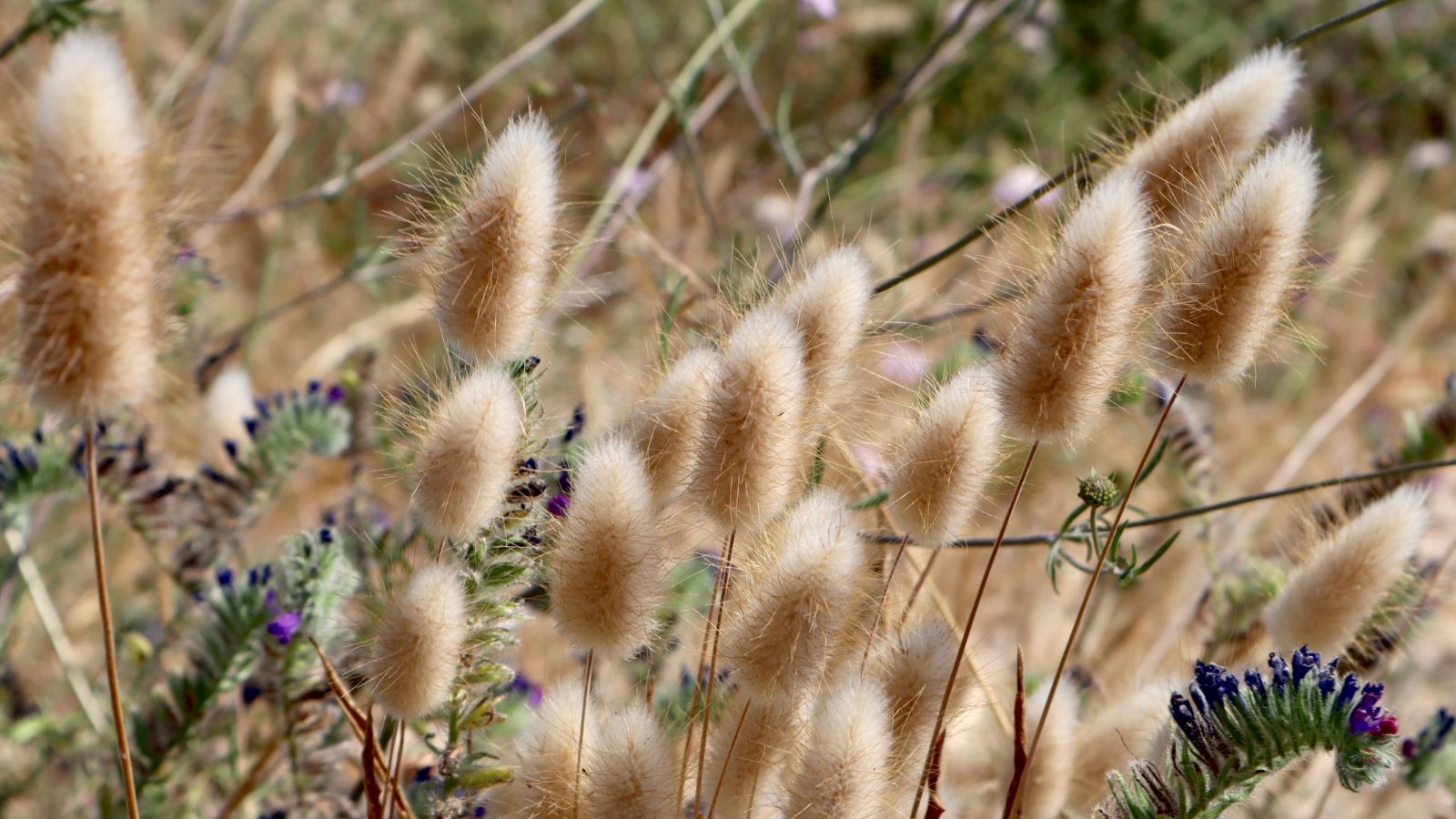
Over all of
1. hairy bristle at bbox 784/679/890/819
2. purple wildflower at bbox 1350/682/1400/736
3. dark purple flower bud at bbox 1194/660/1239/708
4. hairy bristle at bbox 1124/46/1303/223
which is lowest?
hairy bristle at bbox 784/679/890/819

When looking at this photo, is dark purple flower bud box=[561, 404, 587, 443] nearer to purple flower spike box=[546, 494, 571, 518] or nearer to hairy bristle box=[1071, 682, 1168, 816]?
purple flower spike box=[546, 494, 571, 518]

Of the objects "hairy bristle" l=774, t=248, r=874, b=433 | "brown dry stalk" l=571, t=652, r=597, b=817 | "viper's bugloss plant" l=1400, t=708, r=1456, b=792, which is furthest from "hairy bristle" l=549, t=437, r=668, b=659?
"viper's bugloss plant" l=1400, t=708, r=1456, b=792

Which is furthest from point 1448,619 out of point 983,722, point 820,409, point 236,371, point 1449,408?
point 236,371

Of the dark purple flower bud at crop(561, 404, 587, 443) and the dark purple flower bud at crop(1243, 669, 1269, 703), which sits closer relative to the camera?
the dark purple flower bud at crop(1243, 669, 1269, 703)

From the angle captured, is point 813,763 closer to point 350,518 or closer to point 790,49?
point 350,518

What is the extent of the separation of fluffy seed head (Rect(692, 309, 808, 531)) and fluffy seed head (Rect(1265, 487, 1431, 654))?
0.43 m

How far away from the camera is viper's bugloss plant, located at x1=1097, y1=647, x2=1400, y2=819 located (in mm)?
636

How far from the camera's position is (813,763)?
0.62 meters

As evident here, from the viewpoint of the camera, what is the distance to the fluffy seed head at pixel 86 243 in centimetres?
52

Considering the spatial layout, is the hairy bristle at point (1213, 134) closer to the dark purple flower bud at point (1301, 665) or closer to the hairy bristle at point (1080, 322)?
the hairy bristle at point (1080, 322)

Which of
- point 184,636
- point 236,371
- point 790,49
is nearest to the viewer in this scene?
point 184,636

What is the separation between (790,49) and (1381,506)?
1.23m

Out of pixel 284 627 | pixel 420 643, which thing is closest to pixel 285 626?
pixel 284 627

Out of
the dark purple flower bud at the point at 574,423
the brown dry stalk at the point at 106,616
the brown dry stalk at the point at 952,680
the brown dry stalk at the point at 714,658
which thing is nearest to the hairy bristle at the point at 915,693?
the brown dry stalk at the point at 952,680
